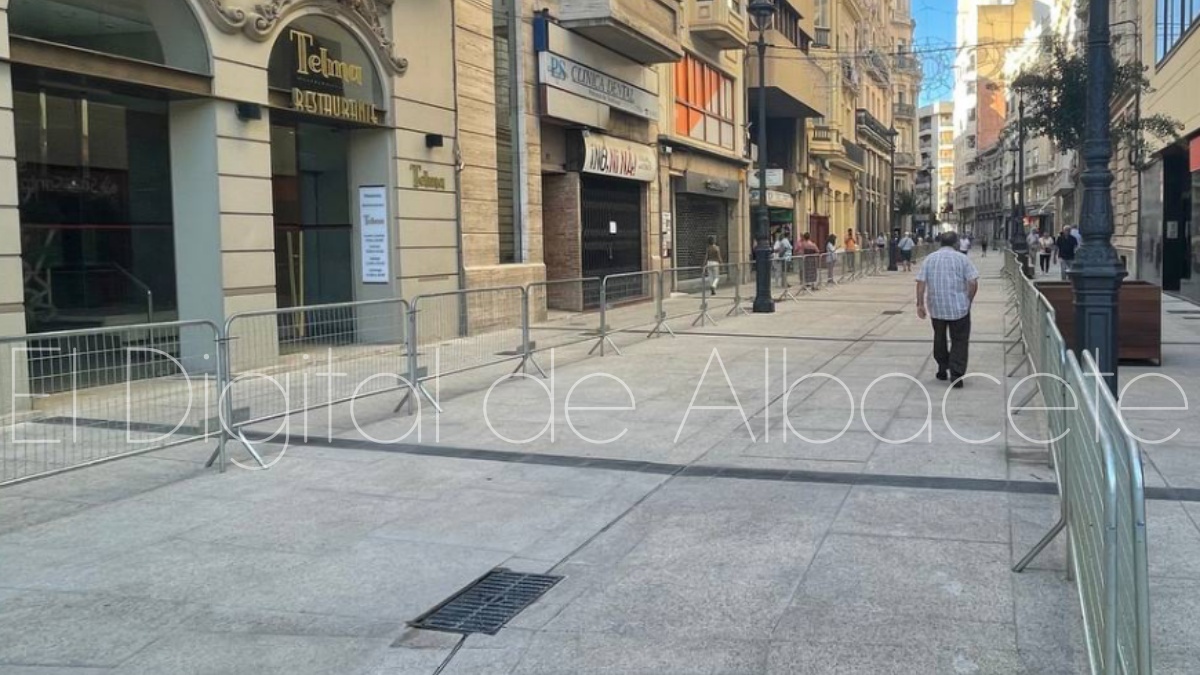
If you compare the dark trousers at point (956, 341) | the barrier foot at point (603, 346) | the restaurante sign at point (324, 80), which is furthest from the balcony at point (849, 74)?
the dark trousers at point (956, 341)

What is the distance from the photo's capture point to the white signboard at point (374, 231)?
49.0ft

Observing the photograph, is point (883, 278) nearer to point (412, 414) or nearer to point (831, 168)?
point (831, 168)

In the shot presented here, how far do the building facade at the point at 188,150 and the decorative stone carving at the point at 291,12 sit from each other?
0.08 ft

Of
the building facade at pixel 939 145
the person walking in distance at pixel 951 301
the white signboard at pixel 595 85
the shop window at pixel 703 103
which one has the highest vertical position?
the building facade at pixel 939 145

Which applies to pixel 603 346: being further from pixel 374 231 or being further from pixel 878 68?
pixel 878 68

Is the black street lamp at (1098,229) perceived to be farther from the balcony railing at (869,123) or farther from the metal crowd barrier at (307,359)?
the balcony railing at (869,123)

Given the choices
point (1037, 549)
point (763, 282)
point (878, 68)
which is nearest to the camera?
point (1037, 549)

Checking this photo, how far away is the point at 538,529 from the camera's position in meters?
6.01

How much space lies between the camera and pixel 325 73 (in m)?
13.5

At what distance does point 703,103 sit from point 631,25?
9157 millimetres

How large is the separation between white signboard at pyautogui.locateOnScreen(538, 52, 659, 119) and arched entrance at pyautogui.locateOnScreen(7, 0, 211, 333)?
27.3 ft

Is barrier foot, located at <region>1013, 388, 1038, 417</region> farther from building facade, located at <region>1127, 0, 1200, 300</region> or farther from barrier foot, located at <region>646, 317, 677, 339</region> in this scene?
building facade, located at <region>1127, 0, 1200, 300</region>

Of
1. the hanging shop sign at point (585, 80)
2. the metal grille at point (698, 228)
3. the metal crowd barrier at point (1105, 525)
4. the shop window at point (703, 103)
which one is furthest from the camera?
the metal grille at point (698, 228)

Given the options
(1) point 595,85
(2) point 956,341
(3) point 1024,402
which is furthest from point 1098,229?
(1) point 595,85
